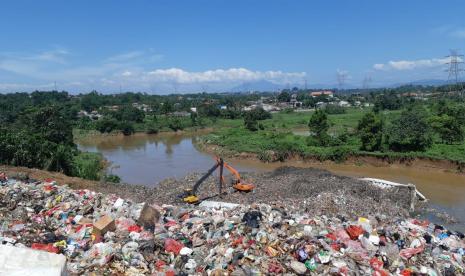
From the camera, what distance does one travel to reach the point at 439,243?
26.8 ft

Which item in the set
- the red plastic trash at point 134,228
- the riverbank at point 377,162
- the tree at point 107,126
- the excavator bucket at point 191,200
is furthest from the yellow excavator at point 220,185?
the tree at point 107,126

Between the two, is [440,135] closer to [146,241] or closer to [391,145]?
[391,145]

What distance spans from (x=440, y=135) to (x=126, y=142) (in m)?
29.2

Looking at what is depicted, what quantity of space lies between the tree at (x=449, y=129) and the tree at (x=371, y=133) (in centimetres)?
407

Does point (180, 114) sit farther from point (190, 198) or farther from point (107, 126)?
point (190, 198)

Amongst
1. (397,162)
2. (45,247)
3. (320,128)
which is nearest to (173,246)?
(45,247)

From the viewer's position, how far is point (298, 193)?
14.5 m

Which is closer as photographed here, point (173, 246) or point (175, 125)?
point (173, 246)

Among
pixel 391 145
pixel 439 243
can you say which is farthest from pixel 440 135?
pixel 439 243

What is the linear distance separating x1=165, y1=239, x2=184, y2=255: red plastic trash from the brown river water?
1018 centimetres

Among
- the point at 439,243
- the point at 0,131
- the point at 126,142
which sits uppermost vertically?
the point at 0,131

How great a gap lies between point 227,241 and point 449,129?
23.8 metres

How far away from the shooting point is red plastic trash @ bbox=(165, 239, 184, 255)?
769 centimetres

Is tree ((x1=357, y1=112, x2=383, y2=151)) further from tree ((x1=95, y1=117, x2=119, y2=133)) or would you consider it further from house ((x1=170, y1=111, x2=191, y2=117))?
house ((x1=170, y1=111, x2=191, y2=117))
